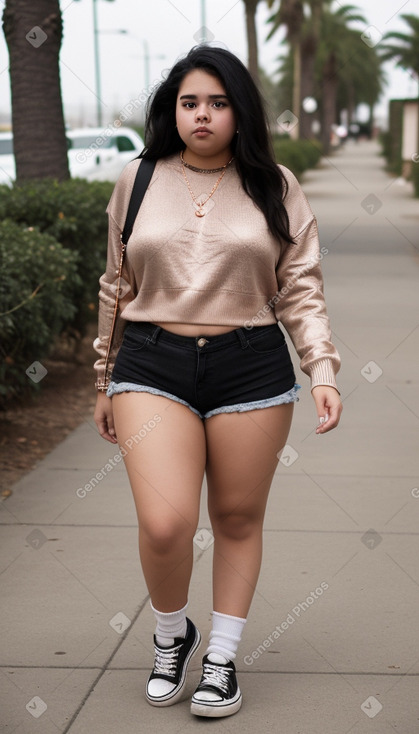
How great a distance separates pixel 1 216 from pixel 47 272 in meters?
1.13

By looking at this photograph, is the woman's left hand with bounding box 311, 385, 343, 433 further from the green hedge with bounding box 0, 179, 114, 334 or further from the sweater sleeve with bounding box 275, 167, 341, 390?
the green hedge with bounding box 0, 179, 114, 334

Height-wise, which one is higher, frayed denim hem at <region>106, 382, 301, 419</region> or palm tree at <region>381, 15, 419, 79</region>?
frayed denim hem at <region>106, 382, 301, 419</region>

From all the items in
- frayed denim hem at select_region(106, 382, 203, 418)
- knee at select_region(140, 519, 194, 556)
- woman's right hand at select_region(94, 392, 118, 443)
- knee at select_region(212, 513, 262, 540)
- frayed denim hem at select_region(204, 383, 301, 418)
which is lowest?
knee at select_region(212, 513, 262, 540)

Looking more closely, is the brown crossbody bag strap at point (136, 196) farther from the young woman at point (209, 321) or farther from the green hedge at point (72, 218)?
the green hedge at point (72, 218)

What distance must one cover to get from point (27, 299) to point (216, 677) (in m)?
3.19

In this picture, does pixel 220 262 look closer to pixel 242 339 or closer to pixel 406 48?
pixel 242 339

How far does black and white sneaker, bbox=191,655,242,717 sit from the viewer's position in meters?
3.12

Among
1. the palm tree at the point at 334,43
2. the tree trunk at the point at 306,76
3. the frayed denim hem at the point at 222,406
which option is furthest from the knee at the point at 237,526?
the palm tree at the point at 334,43

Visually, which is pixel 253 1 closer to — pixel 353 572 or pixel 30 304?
pixel 30 304

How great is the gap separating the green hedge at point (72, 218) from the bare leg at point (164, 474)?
15.2ft

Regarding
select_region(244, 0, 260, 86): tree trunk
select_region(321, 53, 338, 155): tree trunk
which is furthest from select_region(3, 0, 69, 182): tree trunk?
select_region(321, 53, 338, 155): tree trunk

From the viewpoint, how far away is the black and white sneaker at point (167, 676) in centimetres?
322

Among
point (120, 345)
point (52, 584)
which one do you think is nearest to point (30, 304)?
point (52, 584)

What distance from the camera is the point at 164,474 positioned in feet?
9.75
